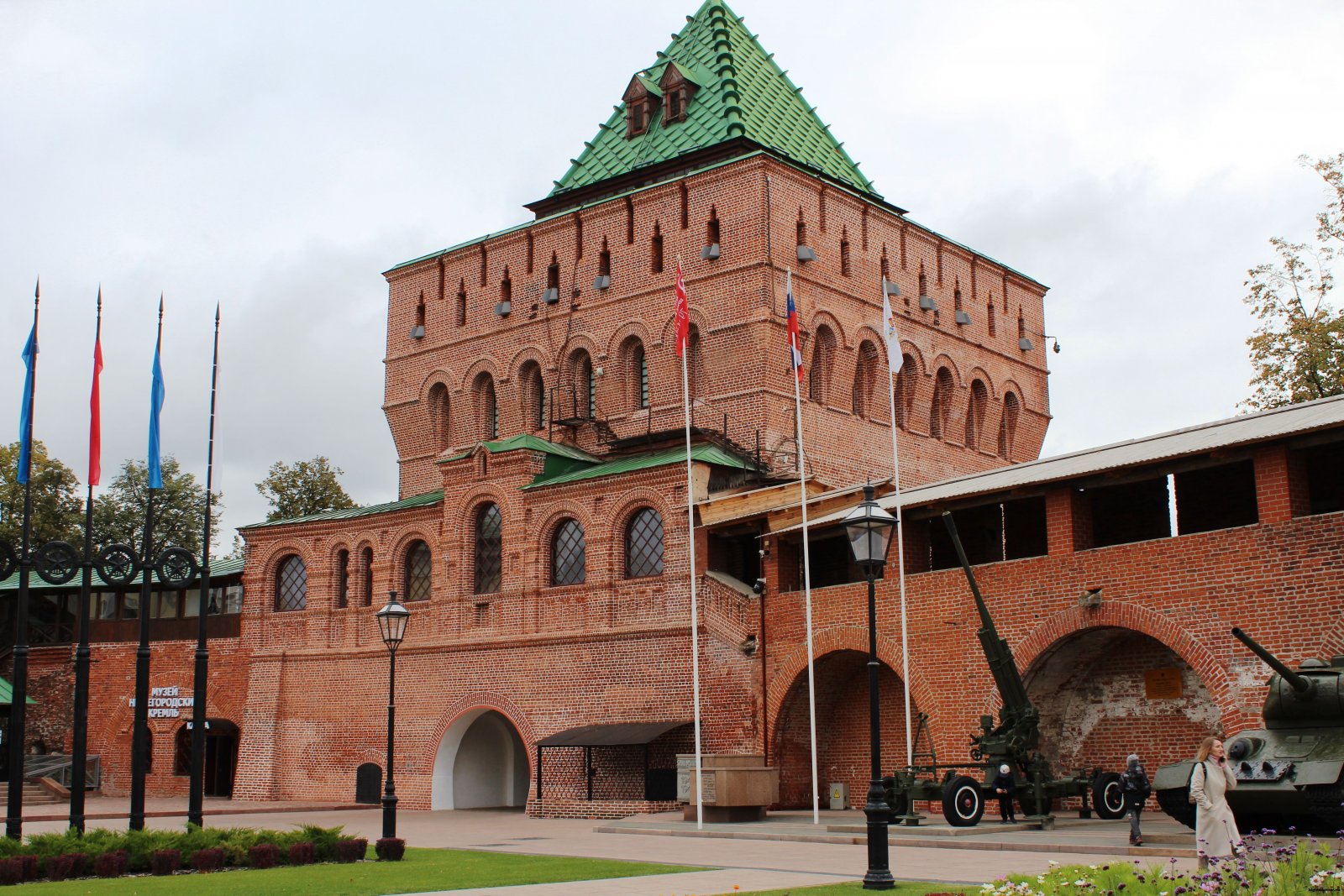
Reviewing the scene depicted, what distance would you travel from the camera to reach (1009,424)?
38469 mm

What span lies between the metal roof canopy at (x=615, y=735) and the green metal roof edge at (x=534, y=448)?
6.41 meters

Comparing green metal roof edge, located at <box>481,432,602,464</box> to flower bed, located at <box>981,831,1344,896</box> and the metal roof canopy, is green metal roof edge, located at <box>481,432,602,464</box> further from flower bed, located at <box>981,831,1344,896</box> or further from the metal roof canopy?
flower bed, located at <box>981,831,1344,896</box>

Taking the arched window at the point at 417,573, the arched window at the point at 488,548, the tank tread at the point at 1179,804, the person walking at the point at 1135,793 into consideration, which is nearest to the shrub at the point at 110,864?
the person walking at the point at 1135,793

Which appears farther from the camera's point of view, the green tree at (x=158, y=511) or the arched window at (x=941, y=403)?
the green tree at (x=158, y=511)

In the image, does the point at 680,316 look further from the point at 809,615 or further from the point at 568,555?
the point at 568,555

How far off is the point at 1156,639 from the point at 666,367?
565 inches

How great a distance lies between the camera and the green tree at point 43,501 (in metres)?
47.8

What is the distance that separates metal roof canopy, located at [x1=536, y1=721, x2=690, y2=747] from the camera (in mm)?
27344

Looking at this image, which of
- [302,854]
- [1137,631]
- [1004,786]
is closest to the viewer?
[302,854]

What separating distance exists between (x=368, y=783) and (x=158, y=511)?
2499 cm

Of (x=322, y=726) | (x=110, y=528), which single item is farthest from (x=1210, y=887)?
(x=110, y=528)

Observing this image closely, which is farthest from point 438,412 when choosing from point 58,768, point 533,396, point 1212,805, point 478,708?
point 1212,805

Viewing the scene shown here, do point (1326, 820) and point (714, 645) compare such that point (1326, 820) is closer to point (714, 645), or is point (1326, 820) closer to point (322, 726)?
point (714, 645)

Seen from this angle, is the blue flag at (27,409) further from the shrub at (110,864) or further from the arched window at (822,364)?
the arched window at (822,364)
